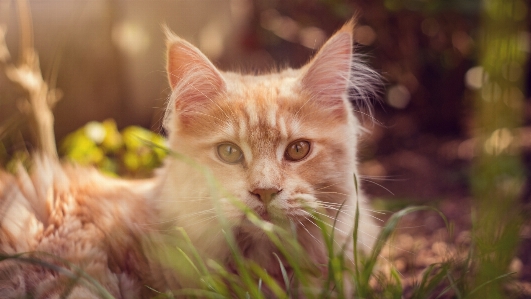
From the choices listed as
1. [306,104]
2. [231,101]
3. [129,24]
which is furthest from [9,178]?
[129,24]

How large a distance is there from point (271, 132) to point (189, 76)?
0.35 m

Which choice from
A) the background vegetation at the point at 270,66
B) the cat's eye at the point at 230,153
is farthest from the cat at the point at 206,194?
the background vegetation at the point at 270,66

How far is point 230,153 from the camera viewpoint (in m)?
1.52

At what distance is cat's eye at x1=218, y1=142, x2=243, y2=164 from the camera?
1504 millimetres

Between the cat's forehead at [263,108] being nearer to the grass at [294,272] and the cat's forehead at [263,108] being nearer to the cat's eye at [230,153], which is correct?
the cat's eye at [230,153]

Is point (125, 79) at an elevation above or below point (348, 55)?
above

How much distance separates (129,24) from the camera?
325 centimetres

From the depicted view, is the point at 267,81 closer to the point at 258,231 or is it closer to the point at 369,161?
the point at 258,231

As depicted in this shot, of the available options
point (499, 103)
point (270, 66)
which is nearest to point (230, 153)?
point (499, 103)

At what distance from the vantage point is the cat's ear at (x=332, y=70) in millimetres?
1578

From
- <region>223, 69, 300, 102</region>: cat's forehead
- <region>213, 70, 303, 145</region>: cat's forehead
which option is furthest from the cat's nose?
<region>223, 69, 300, 102</region>: cat's forehead

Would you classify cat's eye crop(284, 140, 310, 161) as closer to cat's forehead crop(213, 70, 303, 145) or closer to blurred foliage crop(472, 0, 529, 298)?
cat's forehead crop(213, 70, 303, 145)

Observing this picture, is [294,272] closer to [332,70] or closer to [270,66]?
[332,70]

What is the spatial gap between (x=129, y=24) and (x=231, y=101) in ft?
6.70
